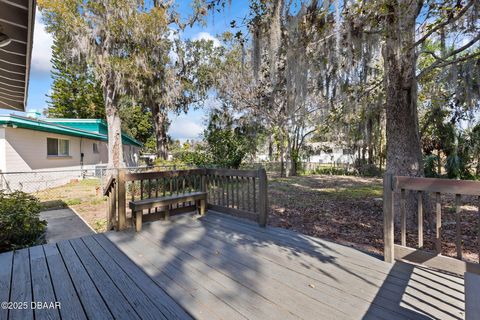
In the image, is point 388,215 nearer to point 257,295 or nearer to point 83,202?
point 257,295

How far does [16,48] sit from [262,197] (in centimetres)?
351

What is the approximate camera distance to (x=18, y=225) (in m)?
3.35

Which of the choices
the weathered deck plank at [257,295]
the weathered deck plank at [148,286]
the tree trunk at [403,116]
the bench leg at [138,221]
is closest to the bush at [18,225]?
the weathered deck plank at [148,286]

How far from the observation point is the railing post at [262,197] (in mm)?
3670

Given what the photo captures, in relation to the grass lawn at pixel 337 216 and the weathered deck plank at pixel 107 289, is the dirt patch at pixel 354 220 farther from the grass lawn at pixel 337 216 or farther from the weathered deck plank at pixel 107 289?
the weathered deck plank at pixel 107 289

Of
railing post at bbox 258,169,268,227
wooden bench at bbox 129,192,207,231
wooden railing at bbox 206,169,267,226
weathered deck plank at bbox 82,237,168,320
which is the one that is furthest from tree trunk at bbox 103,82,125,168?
railing post at bbox 258,169,268,227

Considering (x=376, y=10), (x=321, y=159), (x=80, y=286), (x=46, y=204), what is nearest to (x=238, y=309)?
(x=80, y=286)

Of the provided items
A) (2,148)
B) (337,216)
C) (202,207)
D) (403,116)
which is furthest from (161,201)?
(2,148)

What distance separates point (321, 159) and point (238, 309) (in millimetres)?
31018

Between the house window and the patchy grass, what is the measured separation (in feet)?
5.62

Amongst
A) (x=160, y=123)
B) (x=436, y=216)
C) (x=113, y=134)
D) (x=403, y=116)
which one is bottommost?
(x=436, y=216)

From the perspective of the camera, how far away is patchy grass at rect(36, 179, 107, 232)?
5278 millimetres

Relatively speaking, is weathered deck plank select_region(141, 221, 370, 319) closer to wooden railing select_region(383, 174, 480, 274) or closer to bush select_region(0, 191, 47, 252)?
wooden railing select_region(383, 174, 480, 274)

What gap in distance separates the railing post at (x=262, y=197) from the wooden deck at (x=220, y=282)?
0.58 metres
